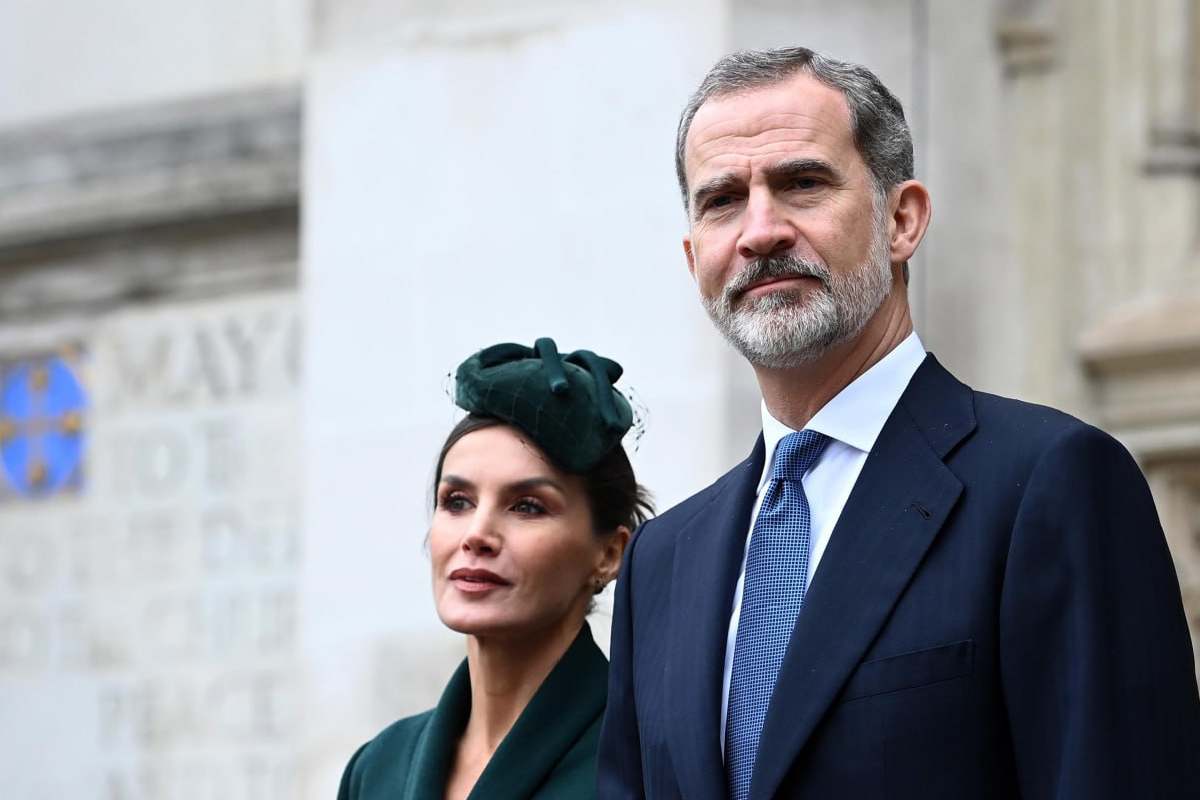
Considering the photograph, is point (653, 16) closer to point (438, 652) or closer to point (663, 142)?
point (663, 142)

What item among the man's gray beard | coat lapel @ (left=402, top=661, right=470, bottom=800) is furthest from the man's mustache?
coat lapel @ (left=402, top=661, right=470, bottom=800)

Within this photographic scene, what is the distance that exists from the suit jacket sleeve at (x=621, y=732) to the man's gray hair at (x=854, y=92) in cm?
50

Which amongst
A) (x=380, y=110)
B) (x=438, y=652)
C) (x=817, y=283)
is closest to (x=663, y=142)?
(x=380, y=110)

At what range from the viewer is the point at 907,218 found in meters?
2.36

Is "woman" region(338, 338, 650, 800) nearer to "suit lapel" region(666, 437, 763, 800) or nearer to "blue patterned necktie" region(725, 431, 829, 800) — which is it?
"suit lapel" region(666, 437, 763, 800)

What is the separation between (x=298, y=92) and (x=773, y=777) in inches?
152

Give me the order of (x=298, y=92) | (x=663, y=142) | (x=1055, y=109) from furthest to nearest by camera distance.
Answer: (x=298, y=92) < (x=1055, y=109) < (x=663, y=142)

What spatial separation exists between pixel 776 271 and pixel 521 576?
807 mm

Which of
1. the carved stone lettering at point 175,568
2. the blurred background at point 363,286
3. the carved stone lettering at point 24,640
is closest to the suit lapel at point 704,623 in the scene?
the blurred background at point 363,286

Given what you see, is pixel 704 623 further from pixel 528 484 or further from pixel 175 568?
pixel 175 568

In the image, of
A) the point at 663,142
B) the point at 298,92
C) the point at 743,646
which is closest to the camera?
the point at 743,646

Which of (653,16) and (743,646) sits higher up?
(653,16)

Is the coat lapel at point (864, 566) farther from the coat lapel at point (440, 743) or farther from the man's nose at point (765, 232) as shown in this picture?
the coat lapel at point (440, 743)

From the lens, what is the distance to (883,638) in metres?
2.12
